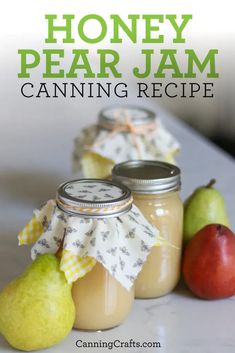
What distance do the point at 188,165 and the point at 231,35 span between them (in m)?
0.25

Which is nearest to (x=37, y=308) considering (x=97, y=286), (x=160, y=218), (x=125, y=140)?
(x=97, y=286)

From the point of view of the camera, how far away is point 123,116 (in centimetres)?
125

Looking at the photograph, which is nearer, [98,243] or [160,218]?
[98,243]

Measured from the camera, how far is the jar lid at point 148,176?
0.93 metres

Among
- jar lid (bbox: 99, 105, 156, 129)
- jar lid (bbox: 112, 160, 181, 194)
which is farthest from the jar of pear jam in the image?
Result: jar lid (bbox: 99, 105, 156, 129)

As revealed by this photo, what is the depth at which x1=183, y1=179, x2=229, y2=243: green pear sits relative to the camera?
1.00m

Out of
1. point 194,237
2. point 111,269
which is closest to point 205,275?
point 194,237

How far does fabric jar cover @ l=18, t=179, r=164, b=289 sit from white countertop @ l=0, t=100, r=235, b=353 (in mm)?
83

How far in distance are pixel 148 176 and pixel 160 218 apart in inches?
2.2

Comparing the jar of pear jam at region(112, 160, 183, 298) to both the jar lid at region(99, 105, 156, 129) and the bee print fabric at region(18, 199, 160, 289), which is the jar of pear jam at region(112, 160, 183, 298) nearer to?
the bee print fabric at region(18, 199, 160, 289)

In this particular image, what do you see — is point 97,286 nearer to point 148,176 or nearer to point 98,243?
point 98,243

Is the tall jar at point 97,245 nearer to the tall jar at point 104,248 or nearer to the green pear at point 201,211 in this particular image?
the tall jar at point 104,248

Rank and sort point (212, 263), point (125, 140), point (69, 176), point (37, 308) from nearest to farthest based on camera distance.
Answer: point (37, 308) → point (212, 263) → point (125, 140) → point (69, 176)

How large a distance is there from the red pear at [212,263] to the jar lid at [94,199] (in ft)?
0.39
